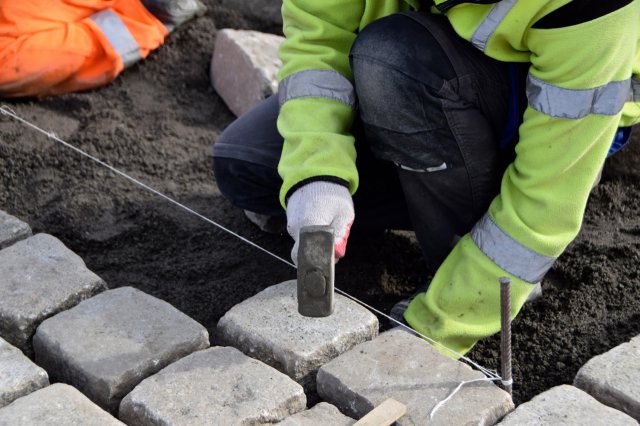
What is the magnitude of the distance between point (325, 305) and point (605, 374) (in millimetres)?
670

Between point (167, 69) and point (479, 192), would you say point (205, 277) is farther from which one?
point (167, 69)

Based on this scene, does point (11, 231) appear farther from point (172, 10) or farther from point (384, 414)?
point (172, 10)

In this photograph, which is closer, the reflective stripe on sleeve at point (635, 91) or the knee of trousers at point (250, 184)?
the reflective stripe on sleeve at point (635, 91)

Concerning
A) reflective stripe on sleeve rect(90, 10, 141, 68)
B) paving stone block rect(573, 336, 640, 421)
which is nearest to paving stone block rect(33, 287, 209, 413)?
paving stone block rect(573, 336, 640, 421)

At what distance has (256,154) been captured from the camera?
9.60 ft

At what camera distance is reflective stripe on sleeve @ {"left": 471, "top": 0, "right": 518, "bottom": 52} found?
7.25 feet

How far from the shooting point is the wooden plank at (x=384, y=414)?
1997 mm

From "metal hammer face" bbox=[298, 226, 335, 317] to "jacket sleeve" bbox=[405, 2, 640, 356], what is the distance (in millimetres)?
434

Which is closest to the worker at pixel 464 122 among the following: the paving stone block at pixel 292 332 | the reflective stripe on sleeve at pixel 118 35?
the paving stone block at pixel 292 332

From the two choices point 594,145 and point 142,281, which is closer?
point 594,145

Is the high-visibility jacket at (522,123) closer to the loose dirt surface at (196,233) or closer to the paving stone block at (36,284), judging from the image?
the loose dirt surface at (196,233)

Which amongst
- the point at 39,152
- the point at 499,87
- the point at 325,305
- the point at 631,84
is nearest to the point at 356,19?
the point at 499,87

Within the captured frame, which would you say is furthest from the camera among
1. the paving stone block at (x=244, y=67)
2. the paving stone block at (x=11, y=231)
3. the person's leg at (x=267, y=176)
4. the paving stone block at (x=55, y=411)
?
the paving stone block at (x=244, y=67)

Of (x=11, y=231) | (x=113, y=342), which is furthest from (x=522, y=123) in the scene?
(x=11, y=231)
